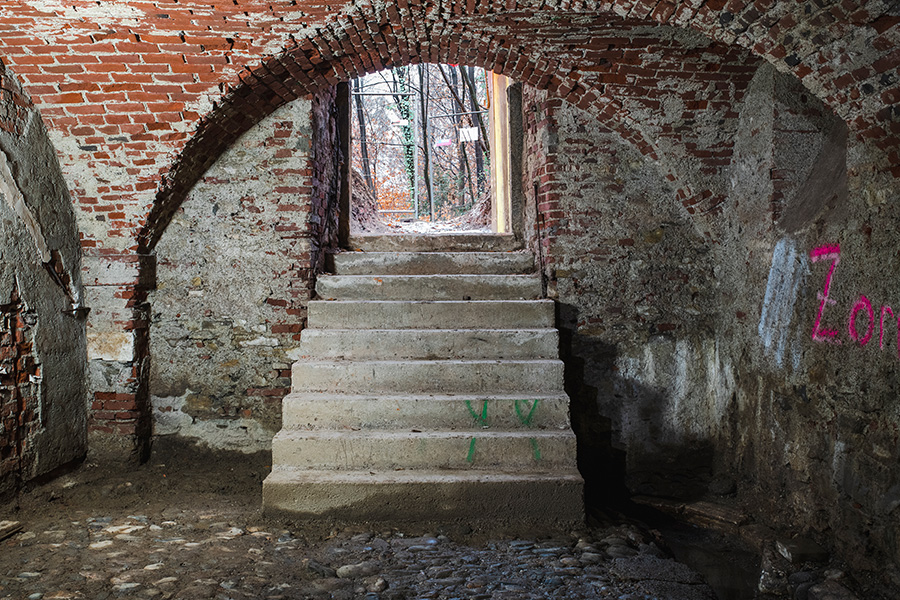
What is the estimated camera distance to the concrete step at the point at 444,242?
5.22 metres

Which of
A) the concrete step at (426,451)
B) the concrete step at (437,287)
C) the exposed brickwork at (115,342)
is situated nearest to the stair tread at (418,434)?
the concrete step at (426,451)

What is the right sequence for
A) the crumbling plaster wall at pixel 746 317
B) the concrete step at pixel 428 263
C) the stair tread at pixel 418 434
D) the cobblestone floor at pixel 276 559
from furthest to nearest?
1. the concrete step at pixel 428 263
2. the stair tread at pixel 418 434
3. the crumbling plaster wall at pixel 746 317
4. the cobblestone floor at pixel 276 559

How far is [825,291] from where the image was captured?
3.07m

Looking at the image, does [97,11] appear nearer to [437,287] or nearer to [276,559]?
[437,287]

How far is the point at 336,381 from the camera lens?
12.5 ft

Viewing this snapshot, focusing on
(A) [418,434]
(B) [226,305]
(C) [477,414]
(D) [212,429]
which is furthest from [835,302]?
(D) [212,429]

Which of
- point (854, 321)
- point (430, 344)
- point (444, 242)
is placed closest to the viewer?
point (854, 321)

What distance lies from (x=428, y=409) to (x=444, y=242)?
6.55 ft

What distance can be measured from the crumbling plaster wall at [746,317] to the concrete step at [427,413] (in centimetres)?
81

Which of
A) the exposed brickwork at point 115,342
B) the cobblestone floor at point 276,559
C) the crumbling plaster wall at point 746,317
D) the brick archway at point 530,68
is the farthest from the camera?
the exposed brickwork at point 115,342

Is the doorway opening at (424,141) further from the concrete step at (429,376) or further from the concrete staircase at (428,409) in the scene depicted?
the concrete step at (429,376)

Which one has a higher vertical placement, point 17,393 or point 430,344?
point 430,344

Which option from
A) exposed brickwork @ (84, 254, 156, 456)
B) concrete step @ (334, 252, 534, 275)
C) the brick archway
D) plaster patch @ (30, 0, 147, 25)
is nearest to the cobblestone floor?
exposed brickwork @ (84, 254, 156, 456)

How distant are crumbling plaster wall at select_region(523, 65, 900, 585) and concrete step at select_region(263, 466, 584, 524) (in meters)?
1.07
